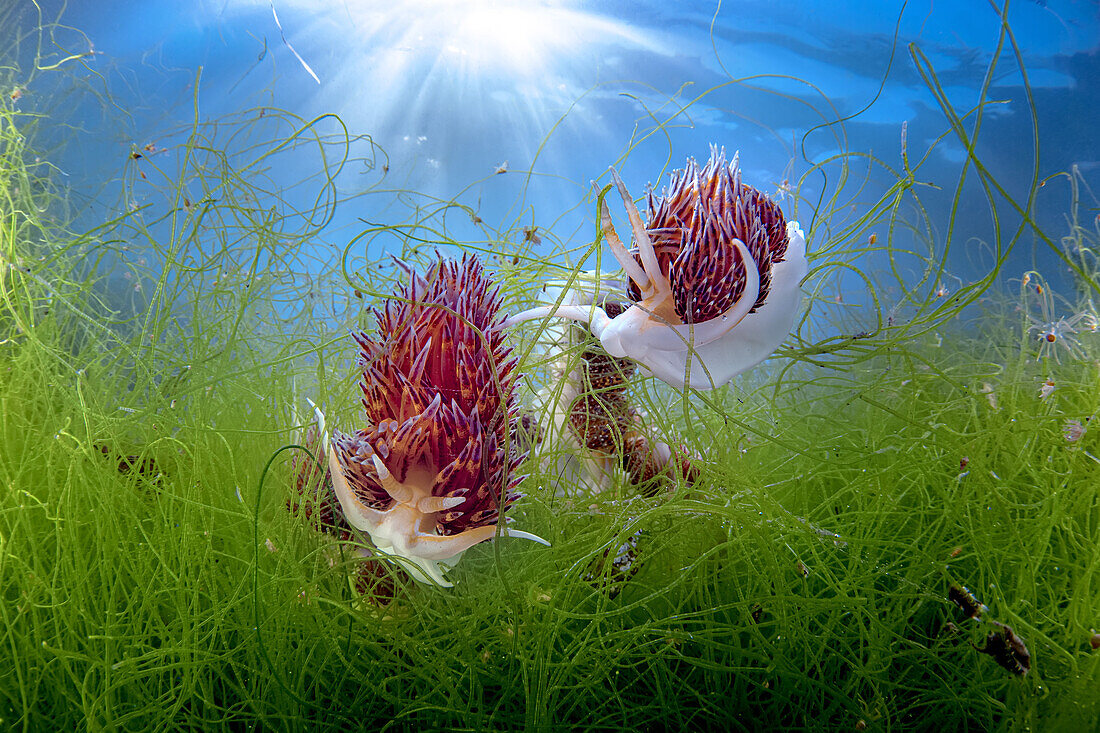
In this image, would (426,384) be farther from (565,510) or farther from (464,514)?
(565,510)

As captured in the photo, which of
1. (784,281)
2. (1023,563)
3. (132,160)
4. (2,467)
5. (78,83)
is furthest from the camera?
(78,83)

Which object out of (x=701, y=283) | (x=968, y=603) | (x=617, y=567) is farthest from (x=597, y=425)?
(x=968, y=603)

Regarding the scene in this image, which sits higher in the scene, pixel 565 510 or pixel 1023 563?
pixel 565 510

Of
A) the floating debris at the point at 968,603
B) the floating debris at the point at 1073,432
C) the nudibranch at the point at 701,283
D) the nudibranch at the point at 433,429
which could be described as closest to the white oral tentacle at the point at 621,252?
the nudibranch at the point at 701,283

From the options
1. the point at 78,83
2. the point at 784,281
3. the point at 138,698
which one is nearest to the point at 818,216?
the point at 784,281

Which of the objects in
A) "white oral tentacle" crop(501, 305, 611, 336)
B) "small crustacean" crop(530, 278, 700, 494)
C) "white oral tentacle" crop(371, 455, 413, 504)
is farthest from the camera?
"small crustacean" crop(530, 278, 700, 494)

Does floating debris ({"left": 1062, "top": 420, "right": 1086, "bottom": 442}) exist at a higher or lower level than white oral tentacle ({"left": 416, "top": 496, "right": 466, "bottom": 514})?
higher

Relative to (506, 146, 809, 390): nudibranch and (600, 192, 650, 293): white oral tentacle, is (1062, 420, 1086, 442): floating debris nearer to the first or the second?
(506, 146, 809, 390): nudibranch

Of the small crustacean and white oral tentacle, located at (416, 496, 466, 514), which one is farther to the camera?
the small crustacean

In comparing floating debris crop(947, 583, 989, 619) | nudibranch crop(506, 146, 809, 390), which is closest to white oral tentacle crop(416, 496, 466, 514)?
nudibranch crop(506, 146, 809, 390)
